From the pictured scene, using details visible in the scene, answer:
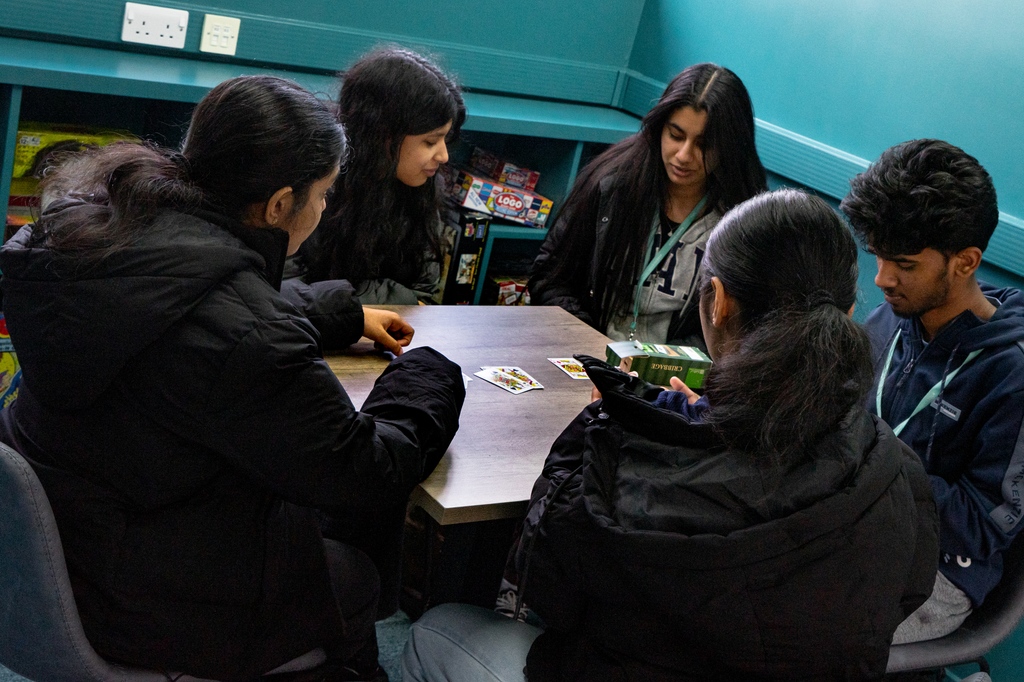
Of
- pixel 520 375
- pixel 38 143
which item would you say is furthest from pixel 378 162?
pixel 38 143

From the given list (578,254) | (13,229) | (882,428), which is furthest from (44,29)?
(882,428)

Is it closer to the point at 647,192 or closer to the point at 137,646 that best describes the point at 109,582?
the point at 137,646

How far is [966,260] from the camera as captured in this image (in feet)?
6.86

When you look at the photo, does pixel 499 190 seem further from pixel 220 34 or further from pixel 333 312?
pixel 333 312

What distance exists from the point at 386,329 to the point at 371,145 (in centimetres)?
63

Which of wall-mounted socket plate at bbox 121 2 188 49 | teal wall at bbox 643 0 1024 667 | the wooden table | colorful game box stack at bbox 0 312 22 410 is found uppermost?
teal wall at bbox 643 0 1024 667

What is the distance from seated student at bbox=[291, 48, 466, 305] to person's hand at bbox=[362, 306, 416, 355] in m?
0.36

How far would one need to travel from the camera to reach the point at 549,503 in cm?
148

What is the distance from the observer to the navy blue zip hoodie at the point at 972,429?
76.4 inches

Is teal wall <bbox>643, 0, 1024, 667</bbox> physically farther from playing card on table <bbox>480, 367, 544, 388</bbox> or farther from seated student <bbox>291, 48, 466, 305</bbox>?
seated student <bbox>291, 48, 466, 305</bbox>

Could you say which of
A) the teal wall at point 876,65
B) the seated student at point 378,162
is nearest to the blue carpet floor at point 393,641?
the seated student at point 378,162

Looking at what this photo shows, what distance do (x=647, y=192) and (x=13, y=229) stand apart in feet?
6.74

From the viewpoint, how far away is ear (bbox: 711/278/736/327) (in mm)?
1546

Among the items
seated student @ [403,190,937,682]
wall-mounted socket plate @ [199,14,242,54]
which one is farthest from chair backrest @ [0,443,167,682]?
wall-mounted socket plate @ [199,14,242,54]
